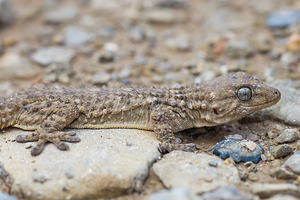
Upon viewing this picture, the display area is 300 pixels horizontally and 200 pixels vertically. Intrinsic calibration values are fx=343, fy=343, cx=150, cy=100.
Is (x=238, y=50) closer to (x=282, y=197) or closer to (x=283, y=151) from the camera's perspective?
(x=283, y=151)

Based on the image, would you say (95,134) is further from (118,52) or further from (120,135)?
(118,52)

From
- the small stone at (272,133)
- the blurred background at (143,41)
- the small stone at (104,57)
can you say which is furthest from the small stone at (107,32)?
the small stone at (272,133)

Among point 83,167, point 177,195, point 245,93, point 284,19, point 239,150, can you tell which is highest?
point 284,19

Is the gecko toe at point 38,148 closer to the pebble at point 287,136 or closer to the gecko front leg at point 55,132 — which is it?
the gecko front leg at point 55,132

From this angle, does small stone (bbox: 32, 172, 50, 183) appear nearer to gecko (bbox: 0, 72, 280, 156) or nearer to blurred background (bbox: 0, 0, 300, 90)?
gecko (bbox: 0, 72, 280, 156)

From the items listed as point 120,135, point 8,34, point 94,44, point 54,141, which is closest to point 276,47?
point 94,44

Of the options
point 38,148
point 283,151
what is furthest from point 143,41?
point 283,151
